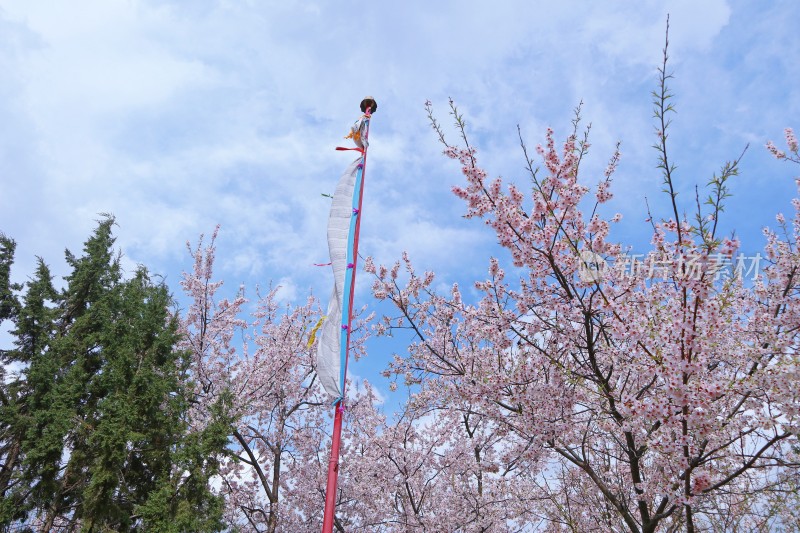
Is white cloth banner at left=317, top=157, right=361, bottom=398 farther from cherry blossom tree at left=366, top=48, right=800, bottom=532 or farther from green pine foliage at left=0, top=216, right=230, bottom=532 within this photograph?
green pine foliage at left=0, top=216, right=230, bottom=532

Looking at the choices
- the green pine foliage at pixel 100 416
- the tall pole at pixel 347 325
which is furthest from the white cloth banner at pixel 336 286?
the green pine foliage at pixel 100 416

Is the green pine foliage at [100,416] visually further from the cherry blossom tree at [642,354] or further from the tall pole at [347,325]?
the cherry blossom tree at [642,354]

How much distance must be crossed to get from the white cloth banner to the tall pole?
0.08 m

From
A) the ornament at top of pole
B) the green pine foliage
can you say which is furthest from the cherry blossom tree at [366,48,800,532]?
the green pine foliage

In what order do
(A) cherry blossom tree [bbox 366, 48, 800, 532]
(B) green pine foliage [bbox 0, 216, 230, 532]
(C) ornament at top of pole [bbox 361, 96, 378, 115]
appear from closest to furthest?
1. (A) cherry blossom tree [bbox 366, 48, 800, 532]
2. (C) ornament at top of pole [bbox 361, 96, 378, 115]
3. (B) green pine foliage [bbox 0, 216, 230, 532]

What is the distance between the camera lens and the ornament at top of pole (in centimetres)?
940

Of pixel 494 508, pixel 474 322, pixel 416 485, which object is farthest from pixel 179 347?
pixel 474 322

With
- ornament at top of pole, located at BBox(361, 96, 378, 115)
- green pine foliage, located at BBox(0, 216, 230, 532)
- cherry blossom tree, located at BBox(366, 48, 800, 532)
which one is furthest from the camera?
green pine foliage, located at BBox(0, 216, 230, 532)

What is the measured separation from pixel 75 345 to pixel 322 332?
12233 millimetres

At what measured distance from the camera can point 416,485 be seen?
10.4m

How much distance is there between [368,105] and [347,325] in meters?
4.28

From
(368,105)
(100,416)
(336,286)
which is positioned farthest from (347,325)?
(100,416)

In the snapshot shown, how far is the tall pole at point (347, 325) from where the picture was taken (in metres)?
6.54

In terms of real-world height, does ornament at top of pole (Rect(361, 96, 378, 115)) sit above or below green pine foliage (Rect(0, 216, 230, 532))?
above
